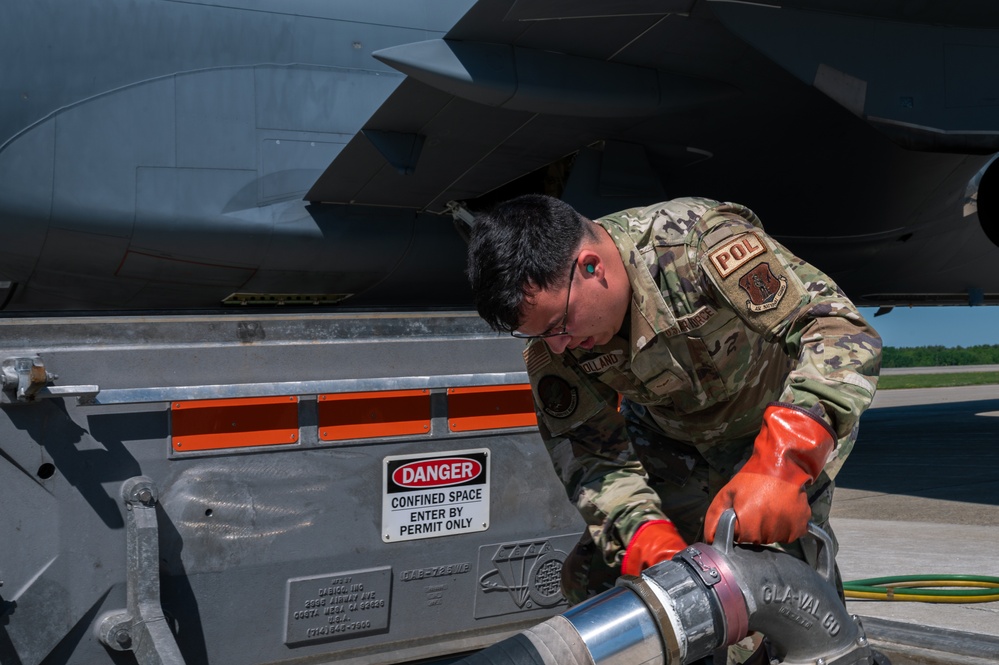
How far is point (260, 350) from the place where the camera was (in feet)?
7.37

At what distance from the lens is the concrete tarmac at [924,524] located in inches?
109

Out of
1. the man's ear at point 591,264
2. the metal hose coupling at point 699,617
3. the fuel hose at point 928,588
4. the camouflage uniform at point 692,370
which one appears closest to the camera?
the metal hose coupling at point 699,617

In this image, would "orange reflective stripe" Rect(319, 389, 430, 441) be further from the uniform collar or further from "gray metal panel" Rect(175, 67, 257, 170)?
"gray metal panel" Rect(175, 67, 257, 170)

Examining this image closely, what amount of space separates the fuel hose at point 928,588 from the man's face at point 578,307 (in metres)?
2.30

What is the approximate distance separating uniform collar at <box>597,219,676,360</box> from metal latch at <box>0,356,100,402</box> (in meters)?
1.22

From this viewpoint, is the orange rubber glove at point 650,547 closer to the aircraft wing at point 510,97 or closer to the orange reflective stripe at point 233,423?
the orange reflective stripe at point 233,423

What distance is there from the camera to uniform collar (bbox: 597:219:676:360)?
2117 mm

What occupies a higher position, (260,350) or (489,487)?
(260,350)

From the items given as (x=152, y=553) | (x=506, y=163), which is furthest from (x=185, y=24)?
(x=152, y=553)

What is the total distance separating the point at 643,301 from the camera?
2.12 metres

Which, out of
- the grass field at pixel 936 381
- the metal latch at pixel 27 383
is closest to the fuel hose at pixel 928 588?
the metal latch at pixel 27 383

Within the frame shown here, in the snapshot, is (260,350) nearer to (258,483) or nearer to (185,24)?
(258,483)

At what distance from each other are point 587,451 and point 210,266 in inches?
163

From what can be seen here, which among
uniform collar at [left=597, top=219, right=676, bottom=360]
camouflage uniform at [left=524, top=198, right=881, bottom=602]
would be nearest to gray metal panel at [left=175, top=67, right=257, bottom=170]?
camouflage uniform at [left=524, top=198, right=881, bottom=602]
